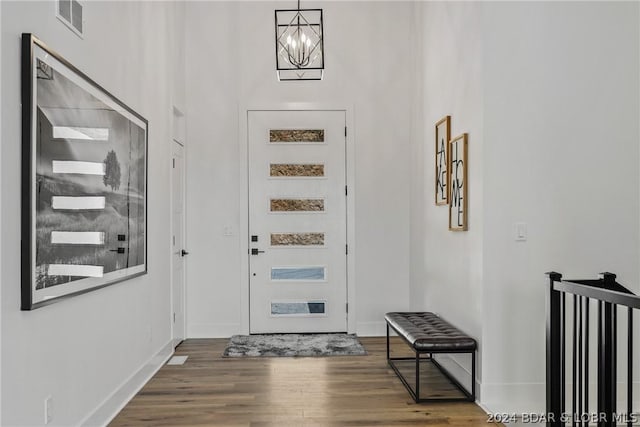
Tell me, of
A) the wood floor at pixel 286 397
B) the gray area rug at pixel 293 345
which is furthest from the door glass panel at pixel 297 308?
the wood floor at pixel 286 397

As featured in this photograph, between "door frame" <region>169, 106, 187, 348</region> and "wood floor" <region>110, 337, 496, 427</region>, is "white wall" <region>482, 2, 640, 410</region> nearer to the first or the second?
"wood floor" <region>110, 337, 496, 427</region>

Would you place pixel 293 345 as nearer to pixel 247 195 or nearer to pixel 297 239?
pixel 297 239

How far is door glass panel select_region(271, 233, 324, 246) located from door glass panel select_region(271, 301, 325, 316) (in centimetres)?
62

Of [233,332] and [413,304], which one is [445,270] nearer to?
[413,304]

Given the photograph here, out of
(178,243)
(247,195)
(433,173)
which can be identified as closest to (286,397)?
(178,243)

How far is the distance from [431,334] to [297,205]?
2.39 meters

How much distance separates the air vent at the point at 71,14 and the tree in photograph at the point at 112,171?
698 millimetres

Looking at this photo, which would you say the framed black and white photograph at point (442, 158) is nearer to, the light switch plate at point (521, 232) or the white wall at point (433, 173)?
the white wall at point (433, 173)

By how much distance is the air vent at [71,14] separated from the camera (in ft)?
8.59

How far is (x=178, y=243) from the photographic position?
5410 mm

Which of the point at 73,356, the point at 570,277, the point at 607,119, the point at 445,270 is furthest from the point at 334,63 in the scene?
the point at 73,356

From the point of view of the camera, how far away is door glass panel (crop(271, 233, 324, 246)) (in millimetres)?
5781

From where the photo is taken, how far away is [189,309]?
5.70 metres

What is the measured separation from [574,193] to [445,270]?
1.26 meters
